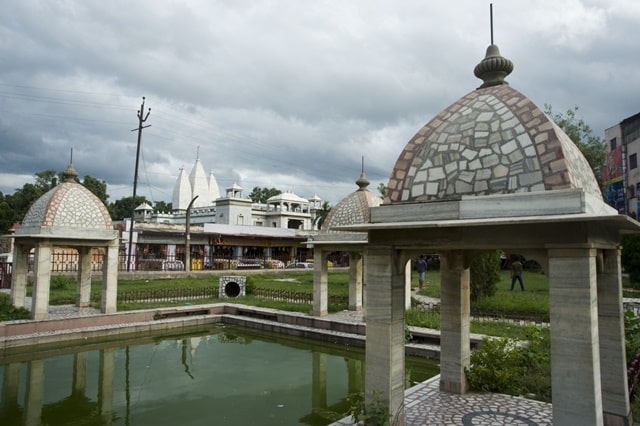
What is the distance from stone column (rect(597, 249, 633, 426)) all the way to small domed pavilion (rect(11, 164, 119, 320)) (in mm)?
13366

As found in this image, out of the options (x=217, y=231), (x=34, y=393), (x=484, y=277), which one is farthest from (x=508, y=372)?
(x=217, y=231)

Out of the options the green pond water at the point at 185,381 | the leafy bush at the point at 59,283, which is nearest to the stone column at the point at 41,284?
the green pond water at the point at 185,381

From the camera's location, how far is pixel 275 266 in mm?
35656

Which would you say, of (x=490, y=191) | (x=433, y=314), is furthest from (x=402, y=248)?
(x=433, y=314)

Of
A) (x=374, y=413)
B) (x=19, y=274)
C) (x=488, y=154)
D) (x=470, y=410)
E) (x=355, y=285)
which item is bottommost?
(x=470, y=410)

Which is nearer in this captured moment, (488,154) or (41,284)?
(488,154)

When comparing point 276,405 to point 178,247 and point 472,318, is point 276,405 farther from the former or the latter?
point 178,247

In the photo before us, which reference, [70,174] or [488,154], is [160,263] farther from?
[488,154]

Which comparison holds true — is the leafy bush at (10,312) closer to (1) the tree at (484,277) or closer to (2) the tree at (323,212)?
(1) the tree at (484,277)

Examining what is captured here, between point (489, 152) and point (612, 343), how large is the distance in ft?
9.76

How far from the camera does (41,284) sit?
42.0 feet

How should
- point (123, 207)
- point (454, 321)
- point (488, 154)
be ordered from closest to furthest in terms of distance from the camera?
point (488, 154) < point (454, 321) < point (123, 207)

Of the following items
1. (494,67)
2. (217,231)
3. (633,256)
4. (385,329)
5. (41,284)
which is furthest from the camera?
(217,231)

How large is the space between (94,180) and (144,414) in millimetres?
51957
